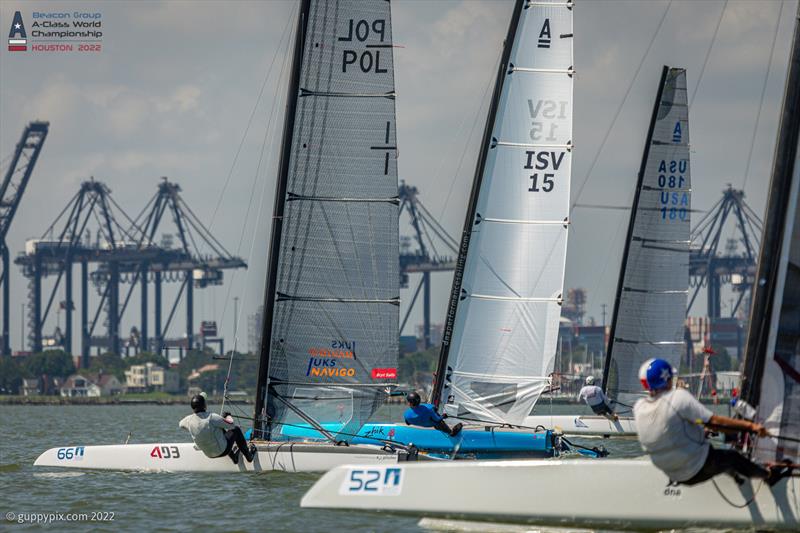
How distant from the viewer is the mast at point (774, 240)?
26.7ft

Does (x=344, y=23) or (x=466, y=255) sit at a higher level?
(x=344, y=23)

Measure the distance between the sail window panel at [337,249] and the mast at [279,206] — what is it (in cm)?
9

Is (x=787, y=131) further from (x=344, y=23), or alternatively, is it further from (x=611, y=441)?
(x=611, y=441)

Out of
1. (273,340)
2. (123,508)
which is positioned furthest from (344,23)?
(123,508)

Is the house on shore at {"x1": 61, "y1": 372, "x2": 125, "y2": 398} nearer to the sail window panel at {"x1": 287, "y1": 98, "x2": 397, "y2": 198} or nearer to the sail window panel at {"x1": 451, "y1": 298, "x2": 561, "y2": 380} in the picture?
the sail window panel at {"x1": 451, "y1": 298, "x2": 561, "y2": 380}

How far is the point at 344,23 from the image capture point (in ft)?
46.0

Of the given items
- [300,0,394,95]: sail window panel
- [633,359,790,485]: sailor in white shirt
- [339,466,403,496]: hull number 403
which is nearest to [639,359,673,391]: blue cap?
[633,359,790,485]: sailor in white shirt

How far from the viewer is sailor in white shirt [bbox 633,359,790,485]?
7.50 metres

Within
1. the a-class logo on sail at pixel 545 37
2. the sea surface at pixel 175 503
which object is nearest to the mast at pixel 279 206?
the sea surface at pixel 175 503

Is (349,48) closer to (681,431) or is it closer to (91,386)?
(681,431)

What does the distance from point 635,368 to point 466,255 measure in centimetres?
635

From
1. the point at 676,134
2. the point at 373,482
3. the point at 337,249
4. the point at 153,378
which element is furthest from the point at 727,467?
the point at 153,378

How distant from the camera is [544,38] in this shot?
15398 millimetres

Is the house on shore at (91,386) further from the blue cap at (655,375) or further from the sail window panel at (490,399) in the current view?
the blue cap at (655,375)
